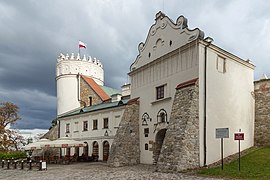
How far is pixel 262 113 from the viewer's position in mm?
20562

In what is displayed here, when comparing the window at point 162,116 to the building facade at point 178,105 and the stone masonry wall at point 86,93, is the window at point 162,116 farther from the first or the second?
the stone masonry wall at point 86,93

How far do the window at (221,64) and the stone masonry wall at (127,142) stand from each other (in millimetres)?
7482

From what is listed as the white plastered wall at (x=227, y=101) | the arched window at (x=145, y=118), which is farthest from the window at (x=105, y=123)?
the white plastered wall at (x=227, y=101)

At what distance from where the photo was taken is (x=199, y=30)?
689 inches

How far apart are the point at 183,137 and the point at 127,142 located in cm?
689

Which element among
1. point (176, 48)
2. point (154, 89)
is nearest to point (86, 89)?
point (154, 89)

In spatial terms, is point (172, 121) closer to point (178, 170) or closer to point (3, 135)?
point (178, 170)

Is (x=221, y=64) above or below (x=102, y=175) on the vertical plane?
above

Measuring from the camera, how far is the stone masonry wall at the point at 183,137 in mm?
15141

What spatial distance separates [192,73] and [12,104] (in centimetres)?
2870

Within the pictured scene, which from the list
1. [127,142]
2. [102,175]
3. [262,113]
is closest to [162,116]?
[127,142]

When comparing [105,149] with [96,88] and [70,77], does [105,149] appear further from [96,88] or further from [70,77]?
[70,77]

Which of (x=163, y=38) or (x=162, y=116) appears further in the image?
(x=163, y=38)

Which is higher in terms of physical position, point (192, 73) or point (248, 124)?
point (192, 73)
